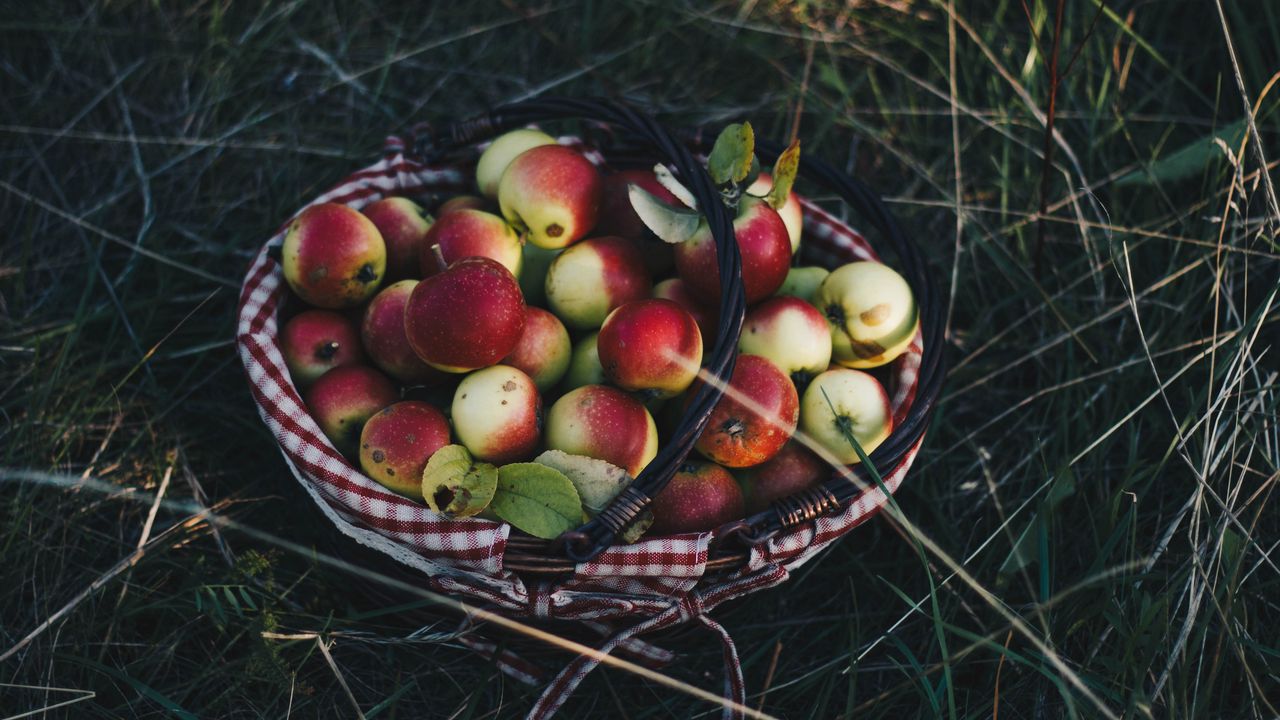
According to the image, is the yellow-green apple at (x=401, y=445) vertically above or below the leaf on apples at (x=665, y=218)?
below

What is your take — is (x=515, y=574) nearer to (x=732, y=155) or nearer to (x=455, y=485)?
(x=455, y=485)

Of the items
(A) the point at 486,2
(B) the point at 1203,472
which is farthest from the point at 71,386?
(B) the point at 1203,472

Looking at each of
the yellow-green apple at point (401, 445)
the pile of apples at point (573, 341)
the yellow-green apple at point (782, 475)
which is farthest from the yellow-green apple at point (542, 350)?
the yellow-green apple at point (782, 475)

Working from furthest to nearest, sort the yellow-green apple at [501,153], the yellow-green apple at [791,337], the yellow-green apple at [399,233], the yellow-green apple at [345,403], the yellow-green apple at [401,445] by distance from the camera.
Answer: the yellow-green apple at [501,153] < the yellow-green apple at [399,233] < the yellow-green apple at [791,337] < the yellow-green apple at [345,403] < the yellow-green apple at [401,445]

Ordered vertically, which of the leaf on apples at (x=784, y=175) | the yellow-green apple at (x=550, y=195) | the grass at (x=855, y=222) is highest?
the leaf on apples at (x=784, y=175)

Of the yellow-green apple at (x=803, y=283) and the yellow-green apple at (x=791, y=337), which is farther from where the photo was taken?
the yellow-green apple at (x=803, y=283)

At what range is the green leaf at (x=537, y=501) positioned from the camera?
1.74 meters

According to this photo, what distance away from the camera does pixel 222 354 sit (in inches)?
105

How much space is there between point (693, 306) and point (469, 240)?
0.55m

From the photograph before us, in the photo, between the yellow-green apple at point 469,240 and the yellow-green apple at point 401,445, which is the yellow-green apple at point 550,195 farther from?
the yellow-green apple at point 401,445

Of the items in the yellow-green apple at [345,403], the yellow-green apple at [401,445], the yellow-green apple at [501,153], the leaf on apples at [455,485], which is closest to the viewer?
the leaf on apples at [455,485]

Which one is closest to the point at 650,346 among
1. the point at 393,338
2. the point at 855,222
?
the point at 393,338

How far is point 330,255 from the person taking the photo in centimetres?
210

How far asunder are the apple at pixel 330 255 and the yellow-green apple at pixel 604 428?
605mm
